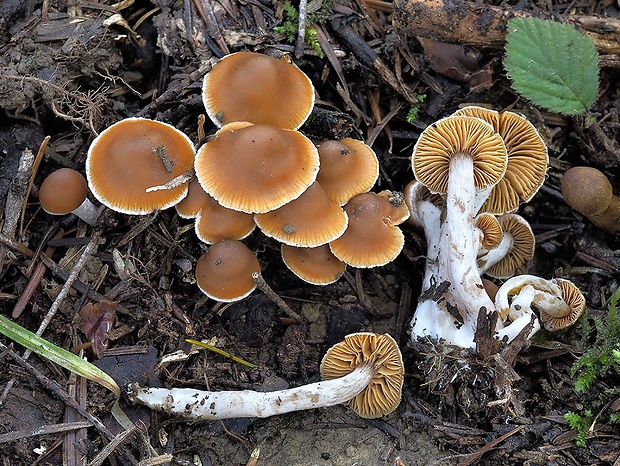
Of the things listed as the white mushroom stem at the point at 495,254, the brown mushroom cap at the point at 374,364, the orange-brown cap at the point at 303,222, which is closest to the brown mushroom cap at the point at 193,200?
the orange-brown cap at the point at 303,222

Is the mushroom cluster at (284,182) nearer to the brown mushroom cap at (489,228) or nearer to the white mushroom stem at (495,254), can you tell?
the brown mushroom cap at (489,228)

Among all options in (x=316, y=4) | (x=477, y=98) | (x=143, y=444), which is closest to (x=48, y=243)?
(x=143, y=444)

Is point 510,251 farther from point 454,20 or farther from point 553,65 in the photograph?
point 454,20

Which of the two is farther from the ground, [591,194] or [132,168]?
[132,168]

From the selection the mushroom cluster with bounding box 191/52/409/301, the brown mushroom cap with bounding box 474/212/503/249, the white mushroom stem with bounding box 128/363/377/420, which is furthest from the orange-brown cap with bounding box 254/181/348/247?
the brown mushroom cap with bounding box 474/212/503/249

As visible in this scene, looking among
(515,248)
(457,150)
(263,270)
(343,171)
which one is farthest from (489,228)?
(263,270)

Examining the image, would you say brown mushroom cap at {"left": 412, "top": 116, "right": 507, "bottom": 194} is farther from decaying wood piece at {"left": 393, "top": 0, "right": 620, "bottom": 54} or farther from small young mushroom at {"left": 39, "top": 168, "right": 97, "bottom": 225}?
small young mushroom at {"left": 39, "top": 168, "right": 97, "bottom": 225}

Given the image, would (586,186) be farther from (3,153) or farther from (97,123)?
(3,153)
